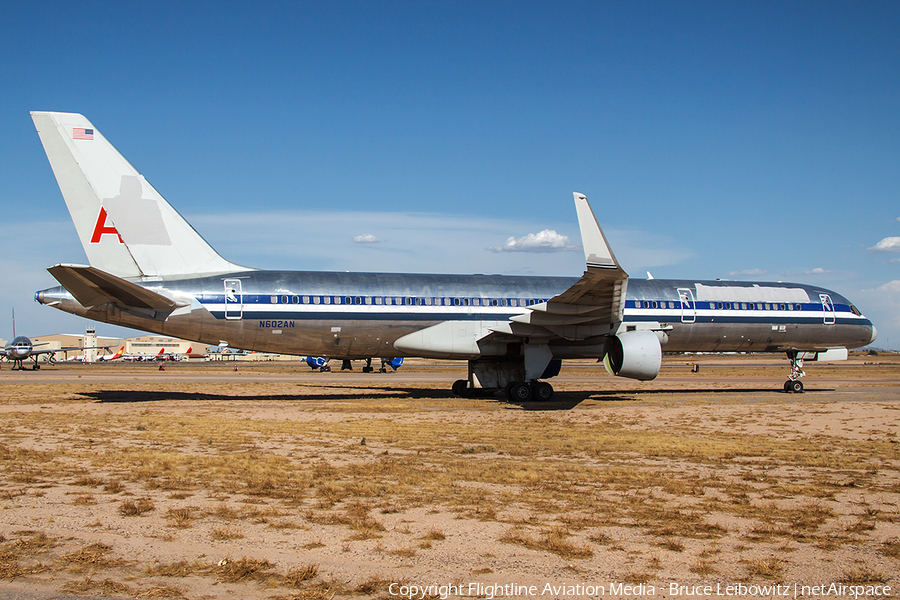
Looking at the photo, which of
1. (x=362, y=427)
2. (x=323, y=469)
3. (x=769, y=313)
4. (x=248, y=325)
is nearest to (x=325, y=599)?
(x=323, y=469)

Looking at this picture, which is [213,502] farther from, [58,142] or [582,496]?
[58,142]

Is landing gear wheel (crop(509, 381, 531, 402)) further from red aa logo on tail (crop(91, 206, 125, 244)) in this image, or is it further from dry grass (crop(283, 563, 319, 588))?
dry grass (crop(283, 563, 319, 588))

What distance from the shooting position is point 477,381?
77.3ft

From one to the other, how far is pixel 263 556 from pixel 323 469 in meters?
4.05

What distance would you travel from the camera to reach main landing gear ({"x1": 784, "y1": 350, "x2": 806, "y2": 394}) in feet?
89.2

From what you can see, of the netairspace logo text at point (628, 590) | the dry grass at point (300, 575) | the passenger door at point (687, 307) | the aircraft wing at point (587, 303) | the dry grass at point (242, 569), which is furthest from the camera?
the passenger door at point (687, 307)

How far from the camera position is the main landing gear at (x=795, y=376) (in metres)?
27.2

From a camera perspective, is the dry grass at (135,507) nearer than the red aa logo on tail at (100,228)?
Yes

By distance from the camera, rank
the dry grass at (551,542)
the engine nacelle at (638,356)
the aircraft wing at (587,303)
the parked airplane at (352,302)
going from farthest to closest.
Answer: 1. the engine nacelle at (638,356)
2. the parked airplane at (352,302)
3. the aircraft wing at (587,303)
4. the dry grass at (551,542)

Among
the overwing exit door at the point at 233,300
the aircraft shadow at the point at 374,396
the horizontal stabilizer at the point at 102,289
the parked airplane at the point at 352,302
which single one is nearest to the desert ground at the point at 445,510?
the horizontal stabilizer at the point at 102,289

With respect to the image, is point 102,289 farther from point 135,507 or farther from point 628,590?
point 628,590

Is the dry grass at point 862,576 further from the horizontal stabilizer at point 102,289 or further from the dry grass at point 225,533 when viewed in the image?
the horizontal stabilizer at point 102,289

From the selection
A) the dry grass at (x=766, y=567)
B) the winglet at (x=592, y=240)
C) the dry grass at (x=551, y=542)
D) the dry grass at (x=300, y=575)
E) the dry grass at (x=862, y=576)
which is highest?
the winglet at (x=592, y=240)

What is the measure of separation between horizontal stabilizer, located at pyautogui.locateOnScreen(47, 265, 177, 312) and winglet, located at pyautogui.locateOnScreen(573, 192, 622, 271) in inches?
486
